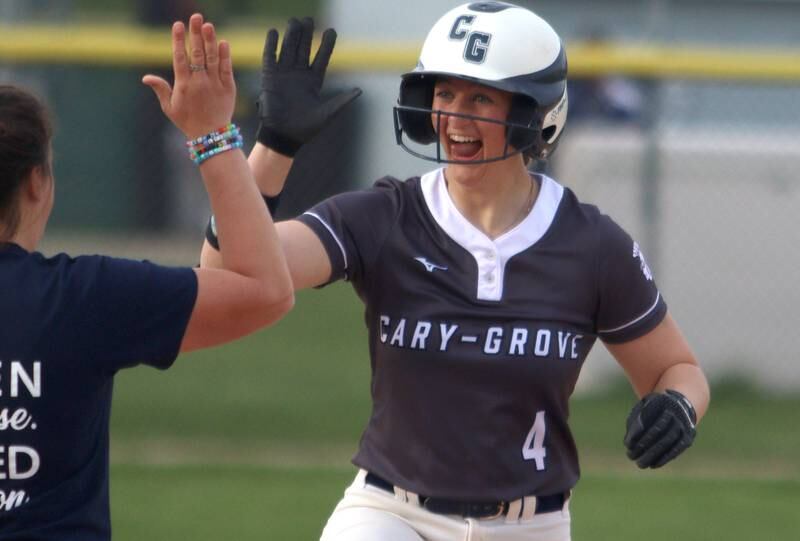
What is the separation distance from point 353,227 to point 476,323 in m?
0.38

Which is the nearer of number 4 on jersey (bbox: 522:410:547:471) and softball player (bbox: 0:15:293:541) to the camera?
softball player (bbox: 0:15:293:541)

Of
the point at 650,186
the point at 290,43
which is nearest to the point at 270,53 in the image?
the point at 290,43

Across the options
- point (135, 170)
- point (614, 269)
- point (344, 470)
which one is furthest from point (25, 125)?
point (135, 170)

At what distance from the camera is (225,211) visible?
113 inches

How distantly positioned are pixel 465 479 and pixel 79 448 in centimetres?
111

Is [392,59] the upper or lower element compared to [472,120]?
lower

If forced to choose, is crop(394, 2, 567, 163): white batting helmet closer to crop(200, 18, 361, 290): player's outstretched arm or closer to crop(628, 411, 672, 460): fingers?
crop(200, 18, 361, 290): player's outstretched arm

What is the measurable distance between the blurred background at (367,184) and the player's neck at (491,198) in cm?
336

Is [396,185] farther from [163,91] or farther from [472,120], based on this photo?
[163,91]

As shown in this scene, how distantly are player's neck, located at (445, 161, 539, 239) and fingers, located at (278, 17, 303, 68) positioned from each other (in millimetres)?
620

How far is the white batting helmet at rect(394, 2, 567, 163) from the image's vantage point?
12.4ft

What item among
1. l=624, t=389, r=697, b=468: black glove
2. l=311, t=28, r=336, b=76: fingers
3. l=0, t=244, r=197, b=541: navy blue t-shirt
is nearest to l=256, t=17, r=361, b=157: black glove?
l=311, t=28, r=336, b=76: fingers

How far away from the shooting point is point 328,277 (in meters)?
3.75

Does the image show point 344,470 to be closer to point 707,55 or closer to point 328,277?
point 707,55
